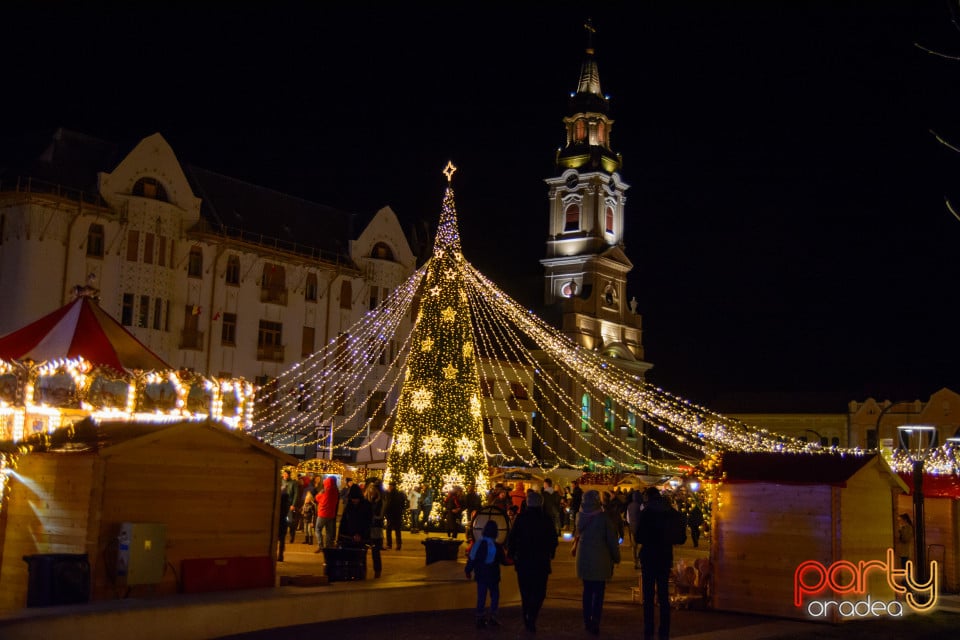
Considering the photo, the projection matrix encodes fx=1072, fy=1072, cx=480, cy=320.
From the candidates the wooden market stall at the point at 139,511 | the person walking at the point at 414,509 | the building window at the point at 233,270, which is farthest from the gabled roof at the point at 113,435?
the building window at the point at 233,270

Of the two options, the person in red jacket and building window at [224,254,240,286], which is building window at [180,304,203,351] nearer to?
building window at [224,254,240,286]

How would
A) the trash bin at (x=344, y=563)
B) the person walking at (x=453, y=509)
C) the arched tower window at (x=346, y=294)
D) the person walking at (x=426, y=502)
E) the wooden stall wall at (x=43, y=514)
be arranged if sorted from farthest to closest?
the arched tower window at (x=346, y=294)
the person walking at (x=426, y=502)
the person walking at (x=453, y=509)
the trash bin at (x=344, y=563)
the wooden stall wall at (x=43, y=514)

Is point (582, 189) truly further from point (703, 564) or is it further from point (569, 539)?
point (703, 564)

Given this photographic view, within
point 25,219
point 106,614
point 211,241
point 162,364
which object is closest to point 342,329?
point 211,241

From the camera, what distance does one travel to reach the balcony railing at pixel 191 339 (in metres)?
42.8

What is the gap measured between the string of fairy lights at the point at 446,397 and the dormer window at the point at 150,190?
28.8 ft

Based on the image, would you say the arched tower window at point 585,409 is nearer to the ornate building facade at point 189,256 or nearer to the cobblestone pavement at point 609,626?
the ornate building facade at point 189,256

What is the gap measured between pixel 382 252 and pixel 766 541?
1523 inches

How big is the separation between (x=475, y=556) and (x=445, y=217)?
19750 millimetres

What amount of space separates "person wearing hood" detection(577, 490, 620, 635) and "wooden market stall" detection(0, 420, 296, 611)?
4.43 metres

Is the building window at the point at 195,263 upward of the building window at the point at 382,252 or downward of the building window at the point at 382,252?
downward

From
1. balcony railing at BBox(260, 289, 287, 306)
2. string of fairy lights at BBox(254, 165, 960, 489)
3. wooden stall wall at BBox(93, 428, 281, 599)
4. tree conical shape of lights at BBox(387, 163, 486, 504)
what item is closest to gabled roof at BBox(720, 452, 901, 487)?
string of fairy lights at BBox(254, 165, 960, 489)

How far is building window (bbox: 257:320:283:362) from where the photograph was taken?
46156 millimetres

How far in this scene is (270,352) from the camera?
4644cm
